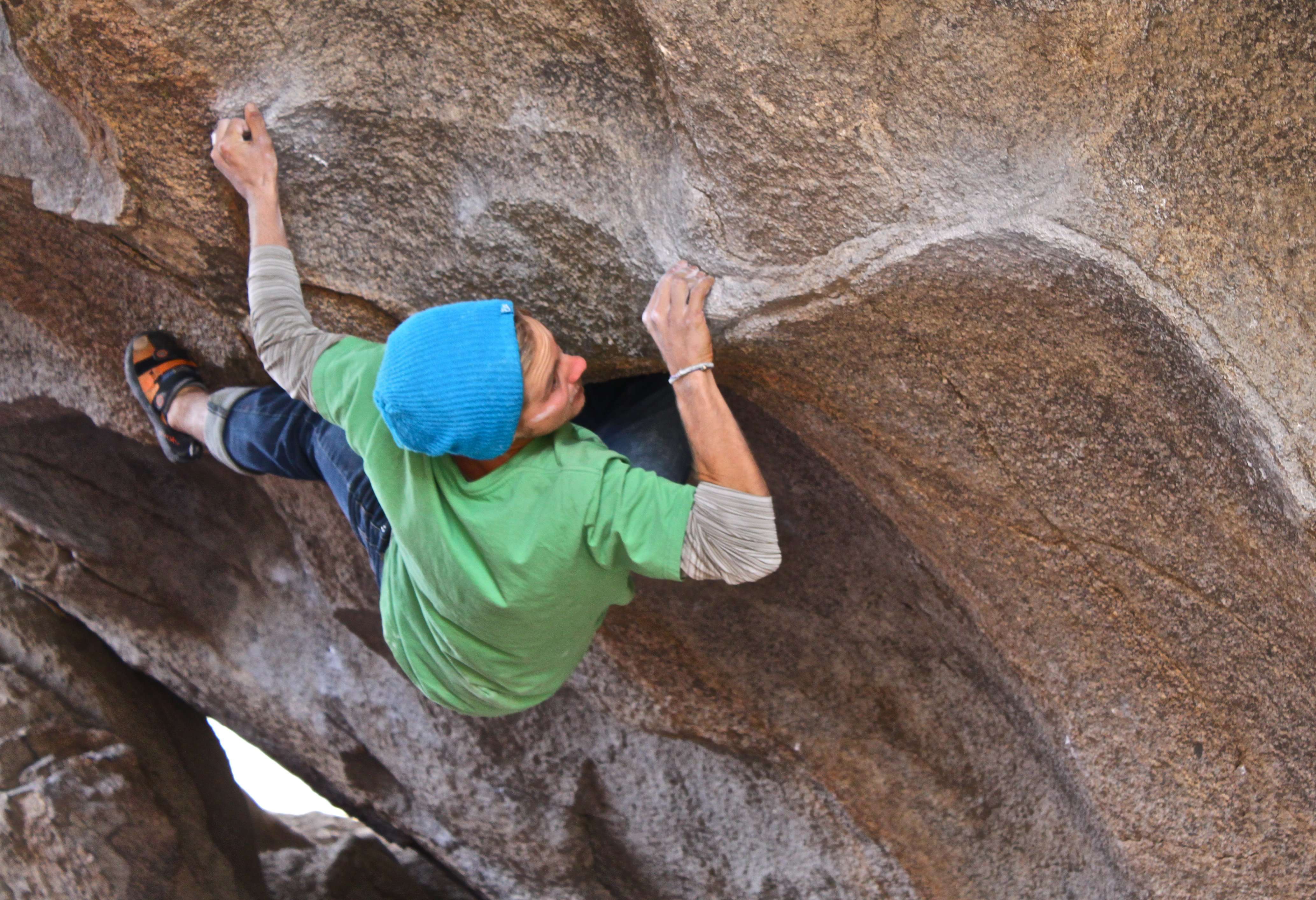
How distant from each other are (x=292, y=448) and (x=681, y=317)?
687 millimetres

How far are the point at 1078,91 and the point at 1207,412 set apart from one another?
1.30 ft

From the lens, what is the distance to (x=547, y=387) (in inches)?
55.3

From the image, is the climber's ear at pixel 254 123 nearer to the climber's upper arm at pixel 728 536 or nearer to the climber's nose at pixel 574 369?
the climber's nose at pixel 574 369

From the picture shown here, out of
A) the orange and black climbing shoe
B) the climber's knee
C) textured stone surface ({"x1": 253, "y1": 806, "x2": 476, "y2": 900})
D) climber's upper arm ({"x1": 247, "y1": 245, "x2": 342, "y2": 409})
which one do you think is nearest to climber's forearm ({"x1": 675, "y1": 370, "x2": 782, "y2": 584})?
climber's upper arm ({"x1": 247, "y1": 245, "x2": 342, "y2": 409})

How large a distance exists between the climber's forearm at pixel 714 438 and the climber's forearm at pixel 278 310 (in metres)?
0.51

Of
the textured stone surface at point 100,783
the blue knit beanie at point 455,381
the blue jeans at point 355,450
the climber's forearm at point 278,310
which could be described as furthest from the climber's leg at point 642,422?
the textured stone surface at point 100,783

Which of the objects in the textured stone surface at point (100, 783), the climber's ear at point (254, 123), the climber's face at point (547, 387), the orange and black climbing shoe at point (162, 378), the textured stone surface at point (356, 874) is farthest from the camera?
Answer: the textured stone surface at point (356, 874)

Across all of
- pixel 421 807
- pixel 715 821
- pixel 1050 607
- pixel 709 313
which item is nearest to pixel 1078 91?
pixel 709 313

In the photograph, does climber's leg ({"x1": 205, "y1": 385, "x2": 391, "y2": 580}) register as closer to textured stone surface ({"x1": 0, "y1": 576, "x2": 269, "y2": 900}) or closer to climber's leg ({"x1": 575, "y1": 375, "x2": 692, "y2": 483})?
climber's leg ({"x1": 575, "y1": 375, "x2": 692, "y2": 483})

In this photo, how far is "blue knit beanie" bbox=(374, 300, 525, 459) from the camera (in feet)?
4.29

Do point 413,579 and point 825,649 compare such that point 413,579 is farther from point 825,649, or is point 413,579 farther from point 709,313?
point 825,649

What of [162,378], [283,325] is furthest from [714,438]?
[162,378]

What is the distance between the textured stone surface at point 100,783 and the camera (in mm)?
2324

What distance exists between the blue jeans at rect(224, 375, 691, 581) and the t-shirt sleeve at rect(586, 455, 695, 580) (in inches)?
5.4
